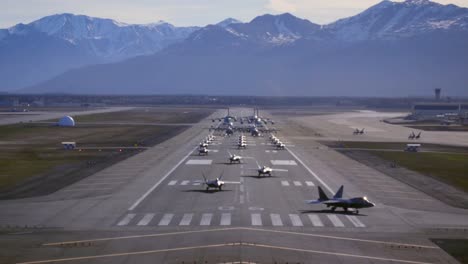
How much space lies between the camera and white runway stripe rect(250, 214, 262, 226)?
2281 inches

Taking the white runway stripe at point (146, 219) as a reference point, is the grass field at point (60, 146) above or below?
below

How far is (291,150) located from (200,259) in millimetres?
78661

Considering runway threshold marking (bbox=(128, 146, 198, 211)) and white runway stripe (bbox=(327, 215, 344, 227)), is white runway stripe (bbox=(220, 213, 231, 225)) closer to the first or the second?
white runway stripe (bbox=(327, 215, 344, 227))

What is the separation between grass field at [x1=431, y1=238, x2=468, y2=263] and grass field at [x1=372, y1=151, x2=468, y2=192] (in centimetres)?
2641

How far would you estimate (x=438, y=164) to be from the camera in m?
104

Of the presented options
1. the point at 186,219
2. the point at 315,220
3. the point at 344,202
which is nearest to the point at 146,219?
the point at 186,219

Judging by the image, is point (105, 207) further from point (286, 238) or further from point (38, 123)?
point (38, 123)

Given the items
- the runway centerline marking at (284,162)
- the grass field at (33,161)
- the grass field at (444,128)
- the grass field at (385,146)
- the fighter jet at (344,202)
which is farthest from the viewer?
the grass field at (444,128)

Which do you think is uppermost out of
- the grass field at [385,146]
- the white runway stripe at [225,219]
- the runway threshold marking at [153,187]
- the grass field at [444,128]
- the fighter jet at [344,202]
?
the fighter jet at [344,202]

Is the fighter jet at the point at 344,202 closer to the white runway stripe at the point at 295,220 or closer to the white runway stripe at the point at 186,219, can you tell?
the white runway stripe at the point at 295,220

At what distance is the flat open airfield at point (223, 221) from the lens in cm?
4869

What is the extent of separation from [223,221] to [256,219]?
2445 millimetres

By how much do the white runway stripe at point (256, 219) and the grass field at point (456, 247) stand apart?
455 inches

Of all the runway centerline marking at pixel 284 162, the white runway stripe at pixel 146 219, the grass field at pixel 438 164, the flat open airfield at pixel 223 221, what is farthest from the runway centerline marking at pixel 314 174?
the white runway stripe at pixel 146 219
